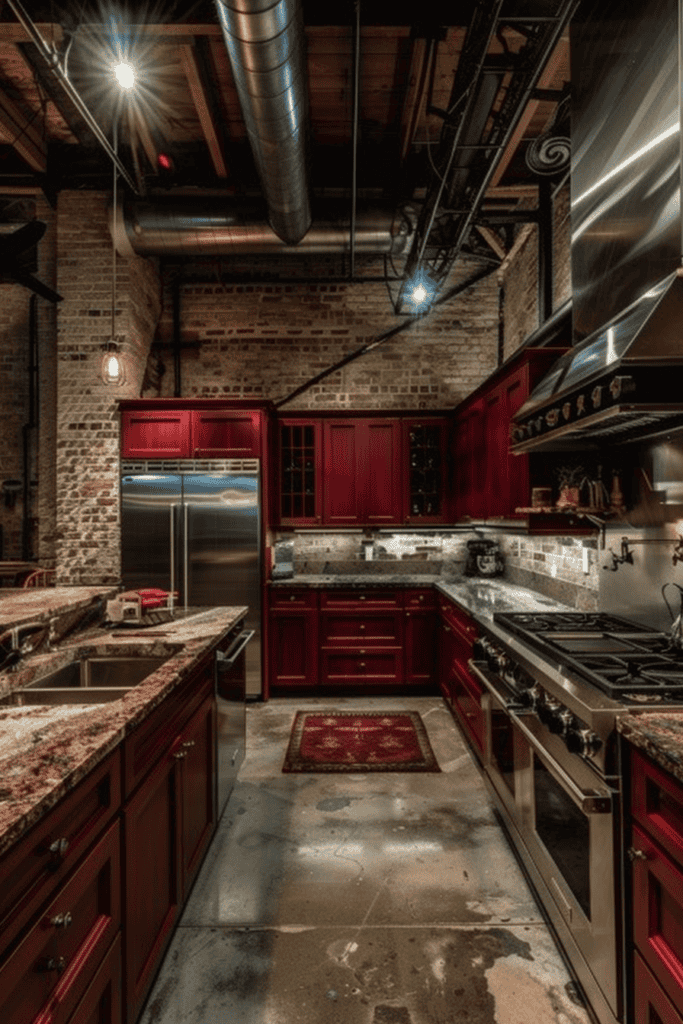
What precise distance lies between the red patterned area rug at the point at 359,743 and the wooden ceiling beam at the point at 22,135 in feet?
16.0

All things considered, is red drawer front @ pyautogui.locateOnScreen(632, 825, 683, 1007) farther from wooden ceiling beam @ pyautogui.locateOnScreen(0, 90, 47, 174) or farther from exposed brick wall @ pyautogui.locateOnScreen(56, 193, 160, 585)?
wooden ceiling beam @ pyautogui.locateOnScreen(0, 90, 47, 174)

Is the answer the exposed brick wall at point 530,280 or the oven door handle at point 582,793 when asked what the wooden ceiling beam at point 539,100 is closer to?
the exposed brick wall at point 530,280

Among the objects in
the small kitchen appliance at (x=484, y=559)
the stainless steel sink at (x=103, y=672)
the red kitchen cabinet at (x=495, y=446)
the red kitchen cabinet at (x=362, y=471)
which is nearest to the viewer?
the stainless steel sink at (x=103, y=672)

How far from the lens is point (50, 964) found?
3.73 ft

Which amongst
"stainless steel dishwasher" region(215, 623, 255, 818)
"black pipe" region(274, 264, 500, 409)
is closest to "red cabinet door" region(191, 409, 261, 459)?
"black pipe" region(274, 264, 500, 409)

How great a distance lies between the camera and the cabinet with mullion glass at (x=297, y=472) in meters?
5.54

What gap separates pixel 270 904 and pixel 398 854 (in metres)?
0.66

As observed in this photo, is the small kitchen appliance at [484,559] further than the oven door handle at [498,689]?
Yes

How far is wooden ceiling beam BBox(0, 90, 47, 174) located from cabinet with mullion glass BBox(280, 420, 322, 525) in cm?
291

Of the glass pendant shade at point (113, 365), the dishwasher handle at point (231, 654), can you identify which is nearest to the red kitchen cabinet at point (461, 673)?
the dishwasher handle at point (231, 654)

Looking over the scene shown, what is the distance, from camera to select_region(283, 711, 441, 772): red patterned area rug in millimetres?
3652

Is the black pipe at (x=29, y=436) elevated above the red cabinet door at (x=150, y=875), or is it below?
above

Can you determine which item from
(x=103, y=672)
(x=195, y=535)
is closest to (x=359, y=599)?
(x=195, y=535)

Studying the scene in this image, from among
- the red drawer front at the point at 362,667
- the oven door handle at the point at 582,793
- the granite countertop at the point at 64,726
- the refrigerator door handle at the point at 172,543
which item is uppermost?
the refrigerator door handle at the point at 172,543
